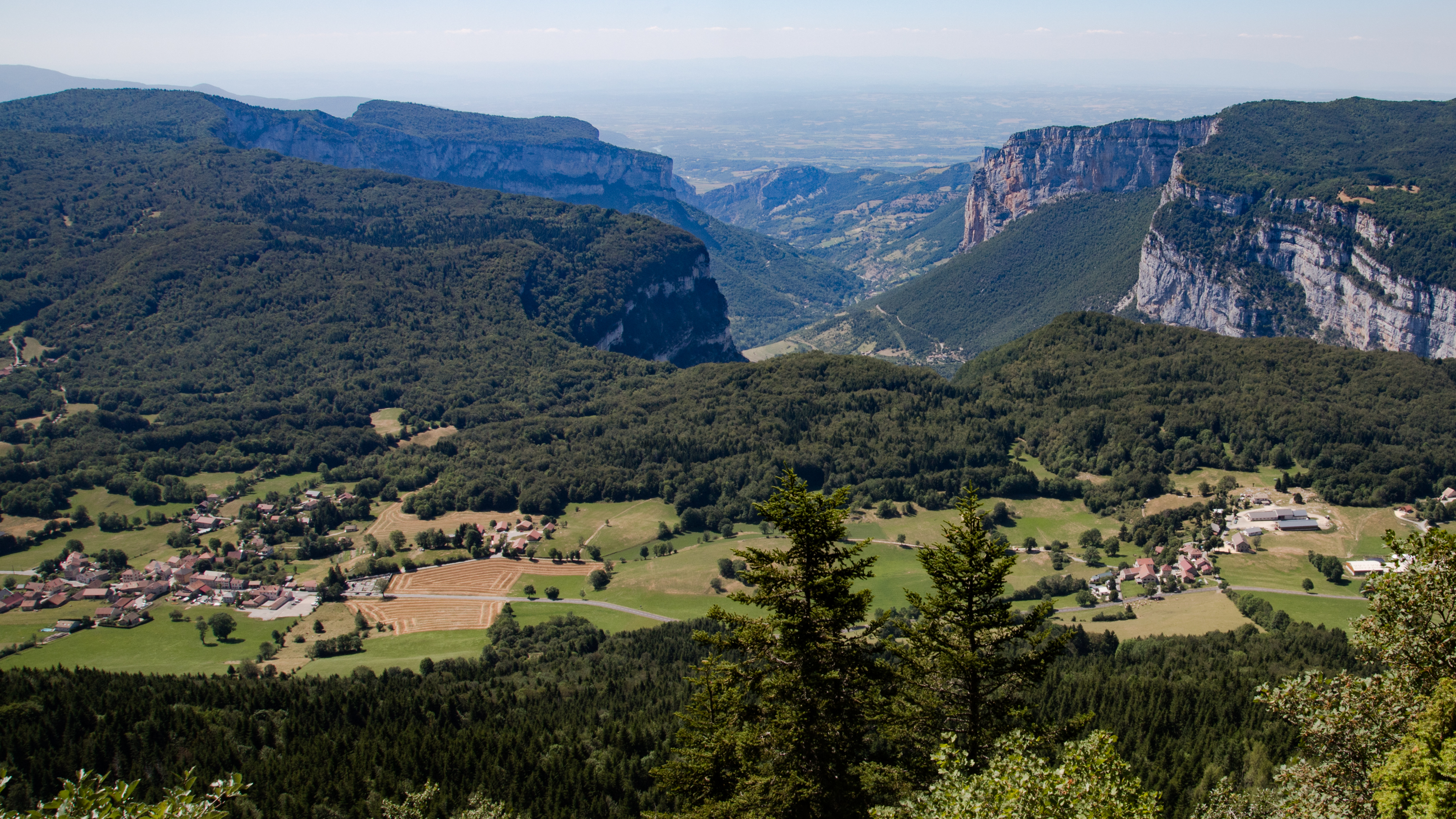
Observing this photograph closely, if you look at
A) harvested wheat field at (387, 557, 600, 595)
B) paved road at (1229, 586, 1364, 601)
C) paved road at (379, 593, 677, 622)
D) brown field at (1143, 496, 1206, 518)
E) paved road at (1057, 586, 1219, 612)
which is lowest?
paved road at (379, 593, 677, 622)

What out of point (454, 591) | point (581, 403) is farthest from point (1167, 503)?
point (581, 403)

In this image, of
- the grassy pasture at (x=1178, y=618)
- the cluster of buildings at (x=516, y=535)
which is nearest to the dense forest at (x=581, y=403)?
the cluster of buildings at (x=516, y=535)

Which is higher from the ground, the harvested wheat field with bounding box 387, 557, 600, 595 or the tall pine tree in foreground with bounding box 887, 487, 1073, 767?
the tall pine tree in foreground with bounding box 887, 487, 1073, 767

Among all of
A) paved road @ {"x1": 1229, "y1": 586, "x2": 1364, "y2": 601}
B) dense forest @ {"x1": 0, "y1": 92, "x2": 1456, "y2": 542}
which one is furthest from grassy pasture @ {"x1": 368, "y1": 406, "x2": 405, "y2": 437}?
paved road @ {"x1": 1229, "y1": 586, "x2": 1364, "y2": 601}

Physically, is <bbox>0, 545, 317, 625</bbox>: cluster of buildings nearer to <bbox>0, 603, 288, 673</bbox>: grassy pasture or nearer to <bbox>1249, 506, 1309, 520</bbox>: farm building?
<bbox>0, 603, 288, 673</bbox>: grassy pasture

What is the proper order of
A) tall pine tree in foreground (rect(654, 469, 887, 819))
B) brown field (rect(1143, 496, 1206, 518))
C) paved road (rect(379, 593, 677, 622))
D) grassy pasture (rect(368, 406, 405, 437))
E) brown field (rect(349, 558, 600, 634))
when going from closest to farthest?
tall pine tree in foreground (rect(654, 469, 887, 819)) → brown field (rect(349, 558, 600, 634)) → paved road (rect(379, 593, 677, 622)) → brown field (rect(1143, 496, 1206, 518)) → grassy pasture (rect(368, 406, 405, 437))

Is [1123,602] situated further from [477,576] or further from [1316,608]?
[477,576]
